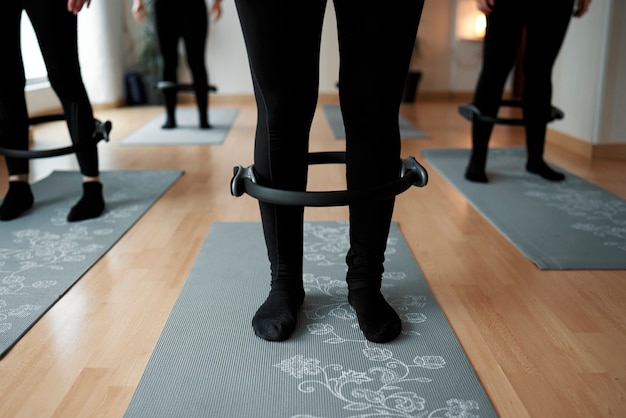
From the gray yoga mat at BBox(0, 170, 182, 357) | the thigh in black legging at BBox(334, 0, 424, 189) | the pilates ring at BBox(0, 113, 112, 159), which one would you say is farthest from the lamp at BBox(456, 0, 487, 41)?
the thigh in black legging at BBox(334, 0, 424, 189)

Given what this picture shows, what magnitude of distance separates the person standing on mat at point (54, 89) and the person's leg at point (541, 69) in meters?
1.56

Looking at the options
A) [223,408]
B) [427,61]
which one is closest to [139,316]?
[223,408]

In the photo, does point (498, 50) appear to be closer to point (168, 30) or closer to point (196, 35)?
point (196, 35)

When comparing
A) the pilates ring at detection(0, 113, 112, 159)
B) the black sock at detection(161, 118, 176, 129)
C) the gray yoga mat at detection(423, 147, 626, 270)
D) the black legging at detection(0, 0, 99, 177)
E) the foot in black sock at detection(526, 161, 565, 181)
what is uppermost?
the black legging at detection(0, 0, 99, 177)

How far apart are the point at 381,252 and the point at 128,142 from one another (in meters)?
2.47

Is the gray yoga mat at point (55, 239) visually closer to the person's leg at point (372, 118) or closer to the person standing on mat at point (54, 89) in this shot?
the person standing on mat at point (54, 89)

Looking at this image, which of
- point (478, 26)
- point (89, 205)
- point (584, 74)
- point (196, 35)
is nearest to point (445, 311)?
point (89, 205)

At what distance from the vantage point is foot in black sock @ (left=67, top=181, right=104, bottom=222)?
6.28ft

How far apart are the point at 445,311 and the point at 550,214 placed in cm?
84

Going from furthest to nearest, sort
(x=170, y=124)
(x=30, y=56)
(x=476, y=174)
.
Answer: (x=30, y=56)
(x=170, y=124)
(x=476, y=174)

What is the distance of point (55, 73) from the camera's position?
72.2 inches

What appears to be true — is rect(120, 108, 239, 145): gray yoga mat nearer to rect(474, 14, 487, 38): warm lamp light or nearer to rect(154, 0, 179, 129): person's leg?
rect(154, 0, 179, 129): person's leg

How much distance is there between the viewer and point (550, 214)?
1.95 meters

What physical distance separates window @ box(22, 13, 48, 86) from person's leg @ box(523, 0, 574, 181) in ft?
10.2
